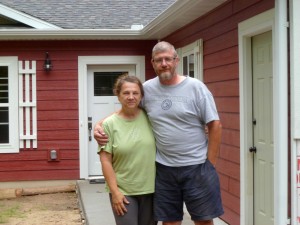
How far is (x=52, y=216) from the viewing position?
287 inches

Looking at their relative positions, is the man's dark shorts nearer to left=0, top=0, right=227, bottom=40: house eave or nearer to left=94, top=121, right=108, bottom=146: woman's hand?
left=94, top=121, right=108, bottom=146: woman's hand

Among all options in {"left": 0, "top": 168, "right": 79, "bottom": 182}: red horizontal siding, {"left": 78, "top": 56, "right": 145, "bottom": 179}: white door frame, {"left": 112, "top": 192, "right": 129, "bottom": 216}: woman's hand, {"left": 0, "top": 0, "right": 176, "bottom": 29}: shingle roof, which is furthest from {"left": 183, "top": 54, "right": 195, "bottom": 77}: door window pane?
{"left": 112, "top": 192, "right": 129, "bottom": 216}: woman's hand

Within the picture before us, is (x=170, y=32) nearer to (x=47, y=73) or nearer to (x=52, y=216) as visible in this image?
(x=47, y=73)

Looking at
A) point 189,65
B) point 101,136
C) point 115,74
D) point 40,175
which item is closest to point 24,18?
point 115,74

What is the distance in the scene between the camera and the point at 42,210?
773 cm

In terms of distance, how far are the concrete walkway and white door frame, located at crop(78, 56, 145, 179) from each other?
40 cm

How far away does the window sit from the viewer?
257 inches

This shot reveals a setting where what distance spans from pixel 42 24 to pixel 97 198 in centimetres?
303

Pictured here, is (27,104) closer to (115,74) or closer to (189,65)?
(115,74)

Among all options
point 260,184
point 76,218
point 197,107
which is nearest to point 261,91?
point 260,184

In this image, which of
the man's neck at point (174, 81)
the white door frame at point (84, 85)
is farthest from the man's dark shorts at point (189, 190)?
the white door frame at point (84, 85)

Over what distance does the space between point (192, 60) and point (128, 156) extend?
4.13 meters

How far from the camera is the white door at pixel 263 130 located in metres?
4.63

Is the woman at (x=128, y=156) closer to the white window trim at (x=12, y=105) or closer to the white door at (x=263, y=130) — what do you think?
the white door at (x=263, y=130)
